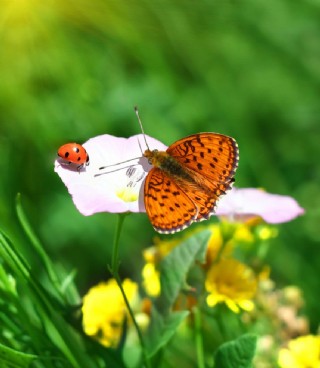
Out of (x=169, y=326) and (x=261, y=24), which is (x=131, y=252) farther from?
(x=169, y=326)

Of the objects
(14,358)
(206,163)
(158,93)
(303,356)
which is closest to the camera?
(14,358)

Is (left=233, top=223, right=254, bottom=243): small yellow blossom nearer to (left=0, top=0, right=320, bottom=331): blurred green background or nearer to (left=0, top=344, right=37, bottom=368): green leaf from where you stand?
(left=0, top=344, right=37, bottom=368): green leaf

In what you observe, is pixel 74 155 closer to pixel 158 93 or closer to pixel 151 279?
pixel 151 279

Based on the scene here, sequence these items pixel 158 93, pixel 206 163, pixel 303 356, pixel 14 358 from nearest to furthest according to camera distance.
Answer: pixel 14 358
pixel 303 356
pixel 206 163
pixel 158 93

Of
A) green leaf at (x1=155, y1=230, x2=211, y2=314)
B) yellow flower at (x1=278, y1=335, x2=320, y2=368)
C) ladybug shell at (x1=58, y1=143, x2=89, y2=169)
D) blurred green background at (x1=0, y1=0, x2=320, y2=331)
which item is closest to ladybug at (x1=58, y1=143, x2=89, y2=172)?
ladybug shell at (x1=58, y1=143, x2=89, y2=169)

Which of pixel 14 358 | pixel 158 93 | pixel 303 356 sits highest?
pixel 158 93

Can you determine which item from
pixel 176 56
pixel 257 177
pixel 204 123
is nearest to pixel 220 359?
pixel 257 177

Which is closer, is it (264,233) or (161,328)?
(161,328)

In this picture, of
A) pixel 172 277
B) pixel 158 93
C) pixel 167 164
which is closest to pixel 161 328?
pixel 172 277
